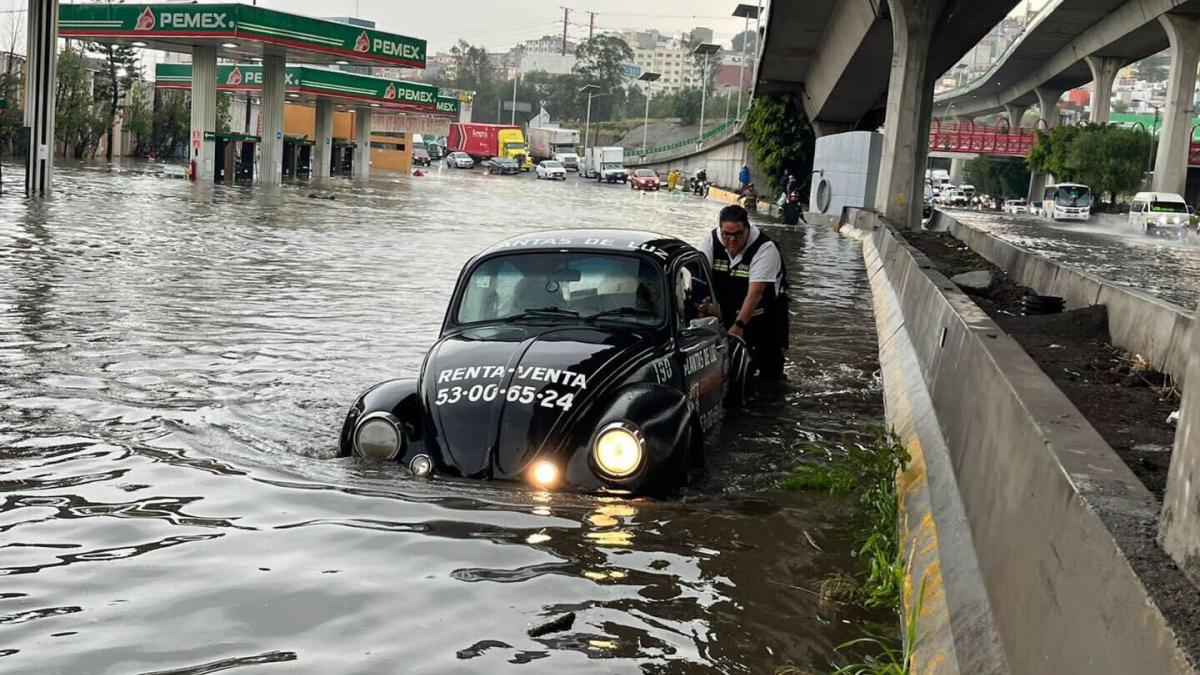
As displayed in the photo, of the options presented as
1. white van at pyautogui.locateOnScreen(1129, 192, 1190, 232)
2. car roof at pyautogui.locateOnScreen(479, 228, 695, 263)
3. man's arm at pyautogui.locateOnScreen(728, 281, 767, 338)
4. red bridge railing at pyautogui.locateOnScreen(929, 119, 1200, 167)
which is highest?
red bridge railing at pyautogui.locateOnScreen(929, 119, 1200, 167)

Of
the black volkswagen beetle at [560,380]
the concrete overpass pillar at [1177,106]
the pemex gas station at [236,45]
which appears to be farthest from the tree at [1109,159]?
the black volkswagen beetle at [560,380]

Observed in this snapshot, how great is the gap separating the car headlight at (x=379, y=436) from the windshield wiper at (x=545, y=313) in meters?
1.31

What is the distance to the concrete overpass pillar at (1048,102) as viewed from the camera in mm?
100000

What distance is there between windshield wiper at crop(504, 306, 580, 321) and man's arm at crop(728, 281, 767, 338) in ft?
7.60

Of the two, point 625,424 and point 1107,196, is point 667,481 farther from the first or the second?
point 1107,196

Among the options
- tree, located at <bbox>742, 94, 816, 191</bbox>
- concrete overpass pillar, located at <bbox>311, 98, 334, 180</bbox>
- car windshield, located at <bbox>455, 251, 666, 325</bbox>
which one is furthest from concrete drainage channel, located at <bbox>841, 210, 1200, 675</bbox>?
concrete overpass pillar, located at <bbox>311, 98, 334, 180</bbox>

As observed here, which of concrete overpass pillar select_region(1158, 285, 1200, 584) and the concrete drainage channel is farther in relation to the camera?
concrete overpass pillar select_region(1158, 285, 1200, 584)

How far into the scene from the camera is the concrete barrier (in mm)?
8930

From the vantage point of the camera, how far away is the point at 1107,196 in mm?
83875

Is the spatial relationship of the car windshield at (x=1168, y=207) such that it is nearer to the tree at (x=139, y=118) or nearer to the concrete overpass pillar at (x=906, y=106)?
the concrete overpass pillar at (x=906, y=106)

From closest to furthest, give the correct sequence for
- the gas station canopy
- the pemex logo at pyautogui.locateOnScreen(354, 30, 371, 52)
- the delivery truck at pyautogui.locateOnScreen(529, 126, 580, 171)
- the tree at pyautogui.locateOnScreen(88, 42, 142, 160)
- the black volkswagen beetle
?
the black volkswagen beetle, the pemex logo at pyautogui.locateOnScreen(354, 30, 371, 52), the gas station canopy, the tree at pyautogui.locateOnScreen(88, 42, 142, 160), the delivery truck at pyautogui.locateOnScreen(529, 126, 580, 171)

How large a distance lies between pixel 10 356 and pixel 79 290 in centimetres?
510

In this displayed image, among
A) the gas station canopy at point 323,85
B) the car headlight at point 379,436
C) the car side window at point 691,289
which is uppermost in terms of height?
the gas station canopy at point 323,85

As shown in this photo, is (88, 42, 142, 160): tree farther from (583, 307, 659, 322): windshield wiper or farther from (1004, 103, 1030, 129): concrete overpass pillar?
(1004, 103, 1030, 129): concrete overpass pillar
